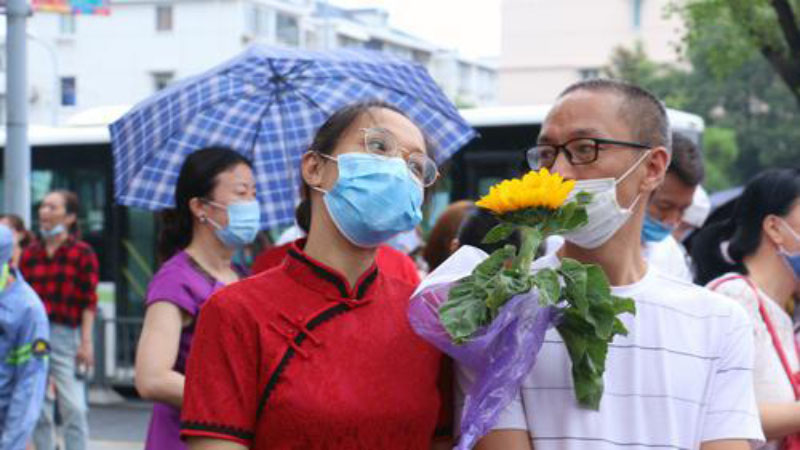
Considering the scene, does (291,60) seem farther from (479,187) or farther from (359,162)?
(479,187)

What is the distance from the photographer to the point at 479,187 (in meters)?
13.3

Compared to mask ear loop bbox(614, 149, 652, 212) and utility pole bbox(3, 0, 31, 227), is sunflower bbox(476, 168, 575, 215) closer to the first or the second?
mask ear loop bbox(614, 149, 652, 212)

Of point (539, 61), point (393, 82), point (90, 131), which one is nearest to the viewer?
point (393, 82)

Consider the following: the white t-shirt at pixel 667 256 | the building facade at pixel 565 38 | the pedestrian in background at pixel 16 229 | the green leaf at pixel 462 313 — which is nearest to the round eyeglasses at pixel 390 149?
the green leaf at pixel 462 313

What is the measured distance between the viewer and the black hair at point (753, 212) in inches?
161

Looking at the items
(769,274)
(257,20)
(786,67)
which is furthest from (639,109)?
(257,20)

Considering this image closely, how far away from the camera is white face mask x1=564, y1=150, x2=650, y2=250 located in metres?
2.78

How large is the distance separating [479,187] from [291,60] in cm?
785

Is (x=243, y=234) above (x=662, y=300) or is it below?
below

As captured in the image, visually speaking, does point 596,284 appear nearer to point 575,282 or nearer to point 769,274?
point 575,282

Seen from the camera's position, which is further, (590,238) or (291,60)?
(291,60)

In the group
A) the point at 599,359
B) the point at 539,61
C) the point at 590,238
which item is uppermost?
the point at 590,238

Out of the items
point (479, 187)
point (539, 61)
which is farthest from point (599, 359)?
point (539, 61)

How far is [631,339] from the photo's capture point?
2760 mm
